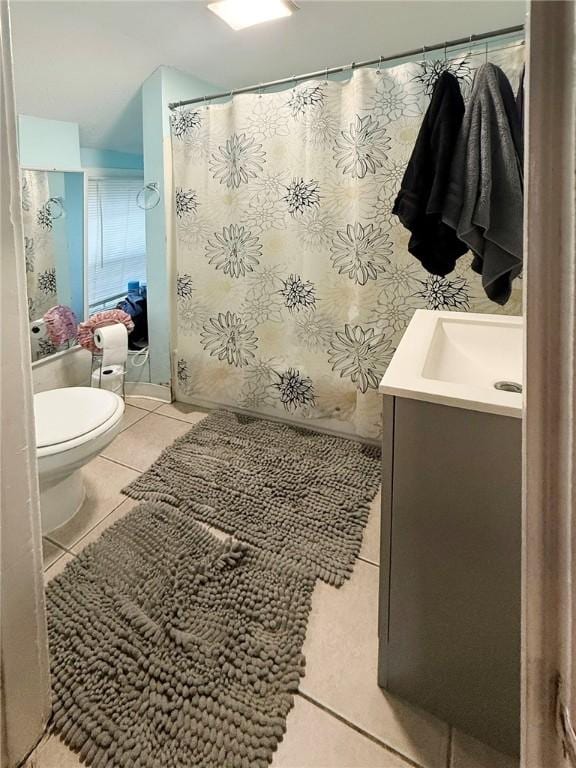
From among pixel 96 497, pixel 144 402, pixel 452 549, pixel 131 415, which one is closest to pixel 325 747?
pixel 452 549

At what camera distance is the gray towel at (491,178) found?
3.56ft

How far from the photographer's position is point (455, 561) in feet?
3.08

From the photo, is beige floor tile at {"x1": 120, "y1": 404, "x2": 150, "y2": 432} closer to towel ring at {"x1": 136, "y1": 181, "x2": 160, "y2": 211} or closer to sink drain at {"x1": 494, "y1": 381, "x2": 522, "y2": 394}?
towel ring at {"x1": 136, "y1": 181, "x2": 160, "y2": 211}

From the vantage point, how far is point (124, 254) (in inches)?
125

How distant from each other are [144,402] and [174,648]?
1.81 m

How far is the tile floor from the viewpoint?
100 centimetres

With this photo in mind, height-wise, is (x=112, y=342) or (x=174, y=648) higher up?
(x=112, y=342)

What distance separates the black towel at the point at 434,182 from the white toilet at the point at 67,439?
131cm

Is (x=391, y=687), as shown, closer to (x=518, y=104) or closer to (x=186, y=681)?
(x=186, y=681)

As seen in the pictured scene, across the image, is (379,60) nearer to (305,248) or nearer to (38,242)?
(305,248)

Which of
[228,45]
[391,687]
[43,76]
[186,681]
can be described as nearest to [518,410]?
[391,687]

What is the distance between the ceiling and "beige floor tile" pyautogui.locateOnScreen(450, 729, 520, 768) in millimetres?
2490

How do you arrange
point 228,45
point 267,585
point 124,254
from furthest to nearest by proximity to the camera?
point 124,254
point 228,45
point 267,585

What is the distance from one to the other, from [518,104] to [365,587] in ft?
4.94
